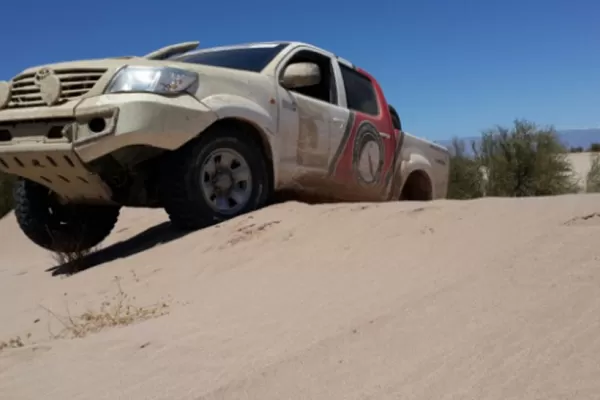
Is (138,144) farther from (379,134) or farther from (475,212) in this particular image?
(379,134)

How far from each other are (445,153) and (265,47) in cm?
346

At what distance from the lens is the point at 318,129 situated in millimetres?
6387

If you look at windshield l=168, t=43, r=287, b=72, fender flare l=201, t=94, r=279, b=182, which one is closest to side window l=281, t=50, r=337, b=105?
windshield l=168, t=43, r=287, b=72

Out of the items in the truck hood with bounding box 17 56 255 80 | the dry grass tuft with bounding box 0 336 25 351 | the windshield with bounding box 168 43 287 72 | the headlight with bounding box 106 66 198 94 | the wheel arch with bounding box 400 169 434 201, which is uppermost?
the windshield with bounding box 168 43 287 72

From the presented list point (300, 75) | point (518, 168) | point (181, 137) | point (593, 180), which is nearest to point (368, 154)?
point (300, 75)

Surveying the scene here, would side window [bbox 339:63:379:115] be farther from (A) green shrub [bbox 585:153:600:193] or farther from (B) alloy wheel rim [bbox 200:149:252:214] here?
(A) green shrub [bbox 585:153:600:193]

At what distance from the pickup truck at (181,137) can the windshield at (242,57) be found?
2 centimetres

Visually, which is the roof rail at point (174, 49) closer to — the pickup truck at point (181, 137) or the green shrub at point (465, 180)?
the pickup truck at point (181, 137)

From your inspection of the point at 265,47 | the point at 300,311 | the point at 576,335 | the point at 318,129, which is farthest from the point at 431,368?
the point at 265,47

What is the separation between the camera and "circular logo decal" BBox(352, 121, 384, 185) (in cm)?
689

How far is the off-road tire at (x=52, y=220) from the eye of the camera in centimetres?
629

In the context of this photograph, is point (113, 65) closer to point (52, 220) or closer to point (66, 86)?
point (66, 86)

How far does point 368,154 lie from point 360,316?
173 inches

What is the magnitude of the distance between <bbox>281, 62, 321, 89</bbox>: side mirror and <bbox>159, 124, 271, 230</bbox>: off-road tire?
804 mm
